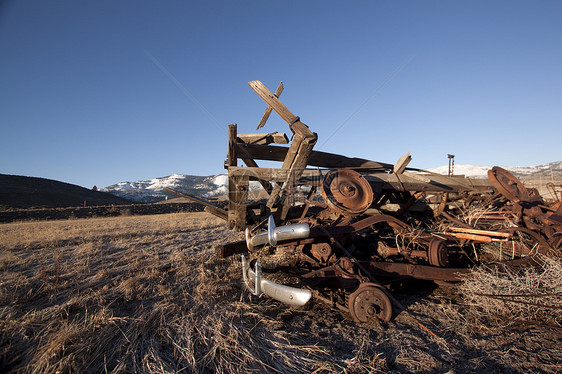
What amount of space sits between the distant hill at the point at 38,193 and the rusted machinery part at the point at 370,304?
137ft

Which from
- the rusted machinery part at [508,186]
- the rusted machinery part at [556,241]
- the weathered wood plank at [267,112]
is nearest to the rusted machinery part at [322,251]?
the weathered wood plank at [267,112]

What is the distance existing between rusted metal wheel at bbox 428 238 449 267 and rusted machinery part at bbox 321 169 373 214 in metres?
0.95

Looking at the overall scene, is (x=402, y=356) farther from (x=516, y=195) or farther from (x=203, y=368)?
(x=516, y=195)

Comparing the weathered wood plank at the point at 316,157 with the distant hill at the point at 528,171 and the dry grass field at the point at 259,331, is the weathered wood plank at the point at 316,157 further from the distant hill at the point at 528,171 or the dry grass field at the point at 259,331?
the distant hill at the point at 528,171

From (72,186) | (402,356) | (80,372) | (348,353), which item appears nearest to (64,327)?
(80,372)

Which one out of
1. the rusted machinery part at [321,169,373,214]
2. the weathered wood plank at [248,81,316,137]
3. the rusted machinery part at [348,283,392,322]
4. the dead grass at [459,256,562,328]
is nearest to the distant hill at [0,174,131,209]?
the weathered wood plank at [248,81,316,137]

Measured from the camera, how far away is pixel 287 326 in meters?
2.78

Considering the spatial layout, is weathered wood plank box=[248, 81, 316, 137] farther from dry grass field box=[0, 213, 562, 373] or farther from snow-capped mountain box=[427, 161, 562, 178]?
snow-capped mountain box=[427, 161, 562, 178]

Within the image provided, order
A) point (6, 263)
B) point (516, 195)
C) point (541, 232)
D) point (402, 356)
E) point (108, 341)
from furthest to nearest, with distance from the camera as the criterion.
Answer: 1. point (6, 263)
2. point (516, 195)
3. point (541, 232)
4. point (108, 341)
5. point (402, 356)

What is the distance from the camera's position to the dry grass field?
2.07m

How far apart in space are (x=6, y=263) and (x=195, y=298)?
5171mm

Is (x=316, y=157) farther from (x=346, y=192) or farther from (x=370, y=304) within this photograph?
(x=370, y=304)

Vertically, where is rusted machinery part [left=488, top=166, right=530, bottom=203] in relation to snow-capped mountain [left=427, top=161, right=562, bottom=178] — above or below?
below

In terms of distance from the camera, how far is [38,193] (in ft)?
131
